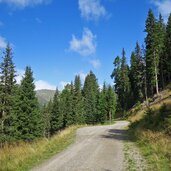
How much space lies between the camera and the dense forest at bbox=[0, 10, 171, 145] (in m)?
37.8

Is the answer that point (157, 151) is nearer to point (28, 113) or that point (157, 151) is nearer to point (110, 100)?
point (28, 113)

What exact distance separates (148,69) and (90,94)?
38.7 metres

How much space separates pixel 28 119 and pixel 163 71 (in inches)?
1642

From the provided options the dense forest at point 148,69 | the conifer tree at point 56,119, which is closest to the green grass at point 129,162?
the dense forest at point 148,69

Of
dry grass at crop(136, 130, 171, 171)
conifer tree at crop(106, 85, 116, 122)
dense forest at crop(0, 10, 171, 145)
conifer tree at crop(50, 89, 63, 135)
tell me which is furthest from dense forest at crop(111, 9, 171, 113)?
dry grass at crop(136, 130, 171, 171)

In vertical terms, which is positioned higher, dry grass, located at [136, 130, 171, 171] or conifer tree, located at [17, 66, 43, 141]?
conifer tree, located at [17, 66, 43, 141]

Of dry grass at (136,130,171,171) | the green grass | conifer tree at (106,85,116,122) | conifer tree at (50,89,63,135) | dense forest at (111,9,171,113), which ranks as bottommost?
the green grass

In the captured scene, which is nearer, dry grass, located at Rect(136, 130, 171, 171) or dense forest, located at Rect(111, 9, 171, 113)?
dry grass, located at Rect(136, 130, 171, 171)

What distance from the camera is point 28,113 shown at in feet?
140

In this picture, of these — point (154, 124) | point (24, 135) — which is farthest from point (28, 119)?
point (154, 124)

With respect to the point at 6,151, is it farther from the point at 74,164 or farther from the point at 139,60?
the point at 139,60

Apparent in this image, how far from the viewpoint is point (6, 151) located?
1468 cm

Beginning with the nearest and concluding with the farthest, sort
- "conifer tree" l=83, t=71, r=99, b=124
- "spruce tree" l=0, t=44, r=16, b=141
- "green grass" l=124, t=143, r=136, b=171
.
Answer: "green grass" l=124, t=143, r=136, b=171 → "spruce tree" l=0, t=44, r=16, b=141 → "conifer tree" l=83, t=71, r=99, b=124

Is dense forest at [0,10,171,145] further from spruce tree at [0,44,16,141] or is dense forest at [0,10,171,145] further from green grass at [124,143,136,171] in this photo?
green grass at [124,143,136,171]
